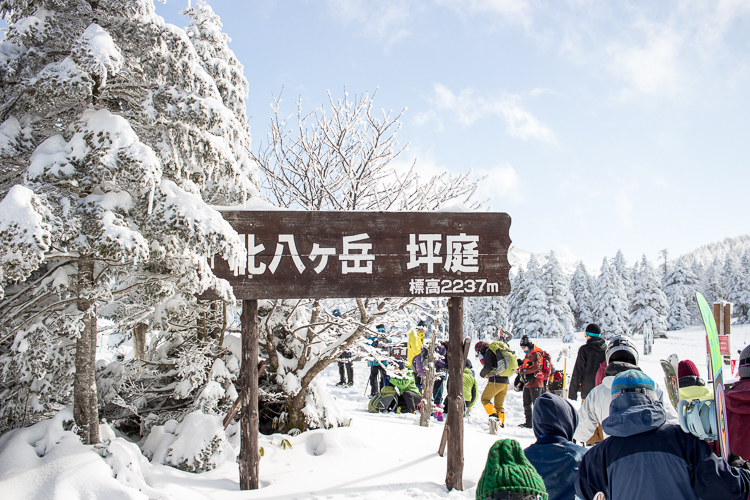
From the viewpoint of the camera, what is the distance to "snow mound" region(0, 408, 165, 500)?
3.81 metres

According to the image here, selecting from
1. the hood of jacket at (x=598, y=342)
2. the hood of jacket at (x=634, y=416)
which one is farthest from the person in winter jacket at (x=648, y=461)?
the hood of jacket at (x=598, y=342)

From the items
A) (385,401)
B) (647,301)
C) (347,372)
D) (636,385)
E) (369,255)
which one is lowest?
(385,401)

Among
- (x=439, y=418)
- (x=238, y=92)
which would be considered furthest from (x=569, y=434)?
(x=439, y=418)

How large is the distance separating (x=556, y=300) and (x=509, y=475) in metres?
43.3

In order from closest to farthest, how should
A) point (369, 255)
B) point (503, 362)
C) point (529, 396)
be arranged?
1. point (369, 255)
2. point (503, 362)
3. point (529, 396)

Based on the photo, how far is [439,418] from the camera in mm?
9859

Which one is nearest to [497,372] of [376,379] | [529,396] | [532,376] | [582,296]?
[532,376]

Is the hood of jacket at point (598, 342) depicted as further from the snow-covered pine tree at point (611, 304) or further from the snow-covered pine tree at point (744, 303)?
the snow-covered pine tree at point (744, 303)

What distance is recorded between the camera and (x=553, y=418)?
2.72 metres

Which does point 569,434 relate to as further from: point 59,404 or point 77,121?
point 59,404

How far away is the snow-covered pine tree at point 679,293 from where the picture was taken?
44.3 meters

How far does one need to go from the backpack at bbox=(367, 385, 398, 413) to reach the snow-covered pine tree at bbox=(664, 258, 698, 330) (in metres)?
44.0

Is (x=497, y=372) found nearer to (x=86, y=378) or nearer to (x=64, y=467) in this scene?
(x=86, y=378)

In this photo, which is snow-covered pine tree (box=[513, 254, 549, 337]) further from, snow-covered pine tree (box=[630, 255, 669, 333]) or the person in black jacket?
the person in black jacket
